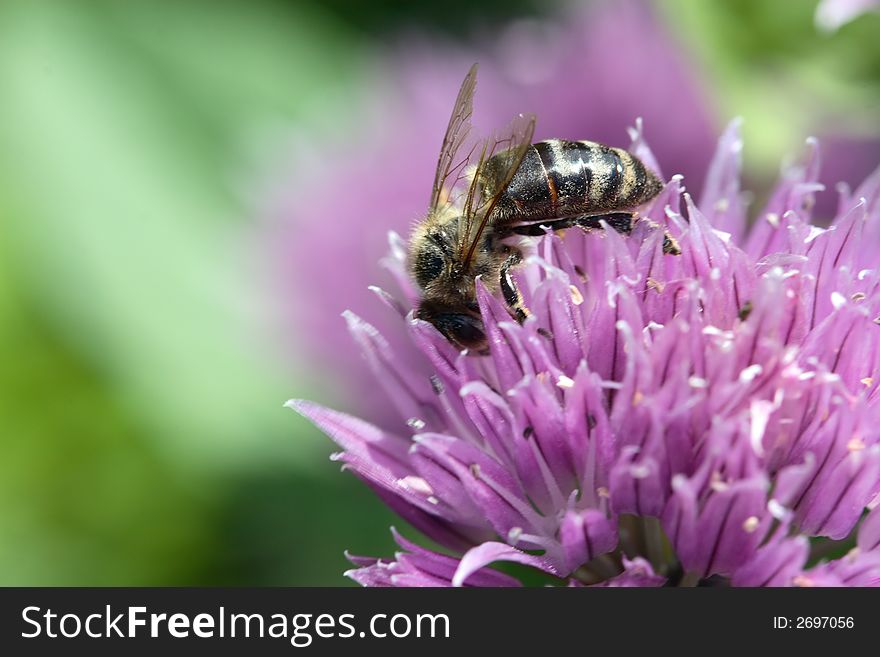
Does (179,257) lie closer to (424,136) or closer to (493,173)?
(424,136)

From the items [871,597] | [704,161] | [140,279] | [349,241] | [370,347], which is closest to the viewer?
[871,597]

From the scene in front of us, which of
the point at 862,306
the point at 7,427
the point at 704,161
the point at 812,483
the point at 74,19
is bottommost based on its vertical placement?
the point at 812,483

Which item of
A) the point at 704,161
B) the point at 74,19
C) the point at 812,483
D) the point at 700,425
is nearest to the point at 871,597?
the point at 812,483

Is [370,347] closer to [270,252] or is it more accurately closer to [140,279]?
[270,252]

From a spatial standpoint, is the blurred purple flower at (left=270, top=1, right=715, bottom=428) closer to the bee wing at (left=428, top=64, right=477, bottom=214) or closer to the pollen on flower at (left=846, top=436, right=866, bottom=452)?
the bee wing at (left=428, top=64, right=477, bottom=214)

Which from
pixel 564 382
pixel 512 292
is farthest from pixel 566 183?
pixel 564 382

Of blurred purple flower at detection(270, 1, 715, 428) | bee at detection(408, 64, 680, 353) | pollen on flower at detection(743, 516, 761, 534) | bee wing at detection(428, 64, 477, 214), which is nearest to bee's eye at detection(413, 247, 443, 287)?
bee at detection(408, 64, 680, 353)

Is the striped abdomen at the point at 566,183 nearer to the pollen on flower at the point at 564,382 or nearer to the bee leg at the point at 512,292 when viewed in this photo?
the bee leg at the point at 512,292
